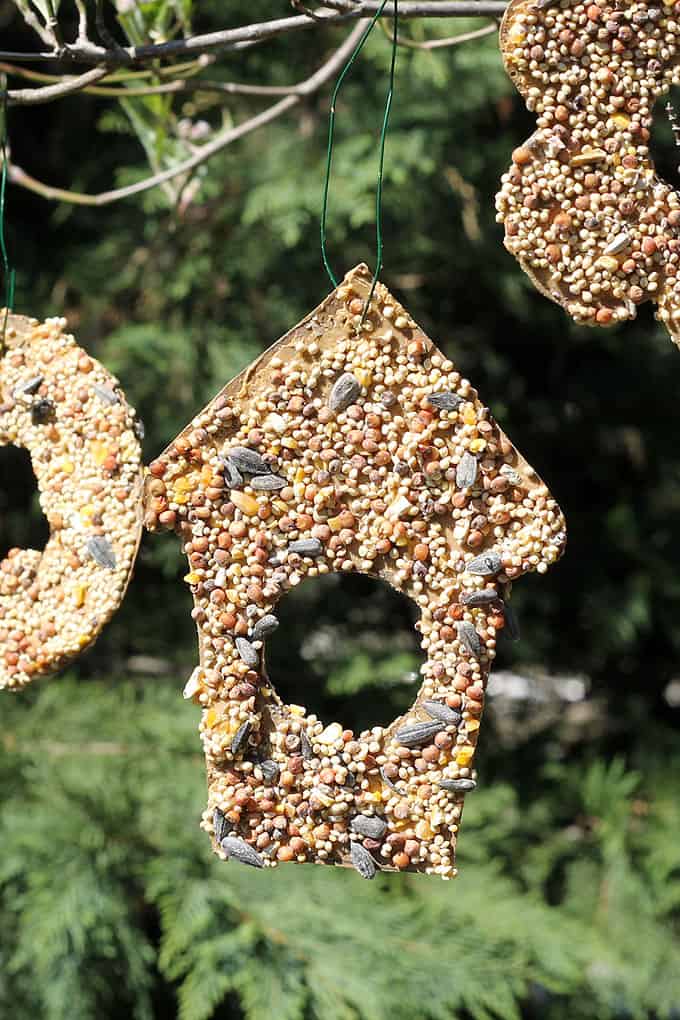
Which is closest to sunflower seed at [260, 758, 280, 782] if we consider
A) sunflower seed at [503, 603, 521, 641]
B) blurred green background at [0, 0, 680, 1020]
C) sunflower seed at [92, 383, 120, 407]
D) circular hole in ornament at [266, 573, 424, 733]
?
sunflower seed at [503, 603, 521, 641]

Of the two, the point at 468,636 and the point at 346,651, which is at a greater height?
the point at 468,636

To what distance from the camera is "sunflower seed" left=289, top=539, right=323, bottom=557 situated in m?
0.93

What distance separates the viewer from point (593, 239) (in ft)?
2.92

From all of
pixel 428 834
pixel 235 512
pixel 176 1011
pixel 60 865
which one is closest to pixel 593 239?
pixel 235 512

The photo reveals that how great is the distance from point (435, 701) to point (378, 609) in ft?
5.41

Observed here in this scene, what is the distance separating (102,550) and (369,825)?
13.5 inches

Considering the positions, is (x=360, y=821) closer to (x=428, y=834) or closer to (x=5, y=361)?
(x=428, y=834)

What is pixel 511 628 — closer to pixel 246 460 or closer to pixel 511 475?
pixel 511 475

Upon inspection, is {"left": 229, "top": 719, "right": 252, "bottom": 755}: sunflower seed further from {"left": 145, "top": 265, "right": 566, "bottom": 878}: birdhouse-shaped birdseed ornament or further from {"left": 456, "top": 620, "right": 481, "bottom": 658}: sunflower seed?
{"left": 456, "top": 620, "right": 481, "bottom": 658}: sunflower seed

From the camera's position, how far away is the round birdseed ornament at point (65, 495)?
948 millimetres

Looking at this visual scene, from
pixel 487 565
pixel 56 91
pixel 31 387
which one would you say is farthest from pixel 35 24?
pixel 487 565

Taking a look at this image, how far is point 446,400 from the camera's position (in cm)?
91

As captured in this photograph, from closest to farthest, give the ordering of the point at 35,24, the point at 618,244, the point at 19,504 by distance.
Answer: the point at 618,244 < the point at 35,24 < the point at 19,504

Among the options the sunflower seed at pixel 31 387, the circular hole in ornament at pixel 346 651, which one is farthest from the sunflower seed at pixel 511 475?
the circular hole in ornament at pixel 346 651
